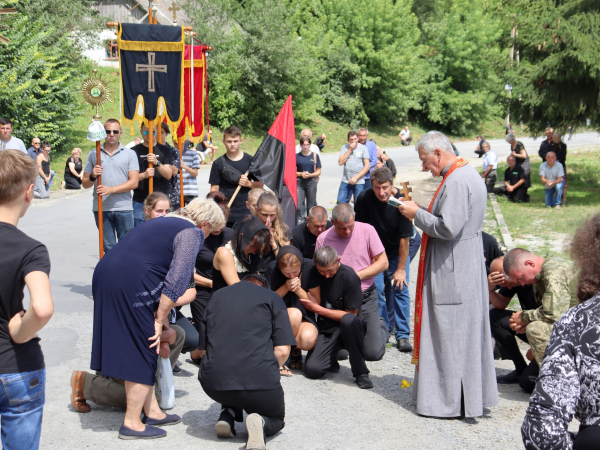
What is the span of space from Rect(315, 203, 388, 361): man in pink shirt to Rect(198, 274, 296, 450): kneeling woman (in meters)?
2.02

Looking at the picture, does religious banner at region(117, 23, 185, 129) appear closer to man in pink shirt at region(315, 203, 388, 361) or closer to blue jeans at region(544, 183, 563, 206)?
man in pink shirt at region(315, 203, 388, 361)

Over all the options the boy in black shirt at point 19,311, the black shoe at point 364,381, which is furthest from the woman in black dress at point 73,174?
the boy in black shirt at point 19,311

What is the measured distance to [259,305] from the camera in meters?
4.38

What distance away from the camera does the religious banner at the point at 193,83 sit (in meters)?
11.4

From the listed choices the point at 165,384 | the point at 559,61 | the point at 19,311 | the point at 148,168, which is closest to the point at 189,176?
the point at 148,168

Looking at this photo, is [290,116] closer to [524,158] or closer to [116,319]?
[116,319]

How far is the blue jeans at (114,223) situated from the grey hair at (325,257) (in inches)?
119

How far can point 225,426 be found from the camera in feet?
14.5

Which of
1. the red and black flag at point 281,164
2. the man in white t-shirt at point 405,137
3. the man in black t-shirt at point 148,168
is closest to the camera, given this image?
the man in black t-shirt at point 148,168

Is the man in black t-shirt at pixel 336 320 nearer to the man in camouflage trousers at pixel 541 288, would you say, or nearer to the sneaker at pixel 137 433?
the man in camouflage trousers at pixel 541 288

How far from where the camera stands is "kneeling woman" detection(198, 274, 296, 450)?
14.0 ft

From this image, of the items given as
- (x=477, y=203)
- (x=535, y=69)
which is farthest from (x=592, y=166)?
(x=477, y=203)

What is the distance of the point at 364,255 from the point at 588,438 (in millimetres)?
4297

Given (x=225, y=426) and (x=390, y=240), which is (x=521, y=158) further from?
(x=225, y=426)
